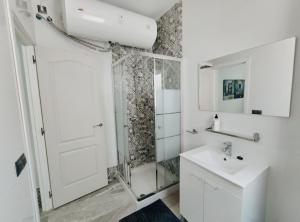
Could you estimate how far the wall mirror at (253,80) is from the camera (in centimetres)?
110

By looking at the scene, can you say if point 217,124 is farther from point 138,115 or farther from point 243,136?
point 138,115

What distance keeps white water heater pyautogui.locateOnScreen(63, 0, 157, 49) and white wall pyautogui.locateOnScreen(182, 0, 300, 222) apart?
2.31 ft

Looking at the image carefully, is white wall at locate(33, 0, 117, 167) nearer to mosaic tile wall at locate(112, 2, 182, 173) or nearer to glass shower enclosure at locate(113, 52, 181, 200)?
glass shower enclosure at locate(113, 52, 181, 200)

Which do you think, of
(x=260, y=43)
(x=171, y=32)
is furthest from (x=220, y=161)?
(x=171, y=32)

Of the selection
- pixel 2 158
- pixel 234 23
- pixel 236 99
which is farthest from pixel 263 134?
pixel 2 158

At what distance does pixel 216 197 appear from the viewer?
1185mm

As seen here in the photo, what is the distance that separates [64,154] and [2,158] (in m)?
1.29

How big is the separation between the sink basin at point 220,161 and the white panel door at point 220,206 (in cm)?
22

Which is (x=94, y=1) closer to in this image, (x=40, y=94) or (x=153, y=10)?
(x=153, y=10)

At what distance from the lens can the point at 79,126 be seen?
1998 mm

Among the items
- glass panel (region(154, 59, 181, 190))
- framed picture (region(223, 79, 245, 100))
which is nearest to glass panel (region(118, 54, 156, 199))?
glass panel (region(154, 59, 181, 190))

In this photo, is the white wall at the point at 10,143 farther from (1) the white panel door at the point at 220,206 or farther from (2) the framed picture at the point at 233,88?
(2) the framed picture at the point at 233,88

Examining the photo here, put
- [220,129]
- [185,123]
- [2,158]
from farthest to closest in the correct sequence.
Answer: [185,123], [220,129], [2,158]

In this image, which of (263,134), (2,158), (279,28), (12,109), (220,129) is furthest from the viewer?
(220,129)
